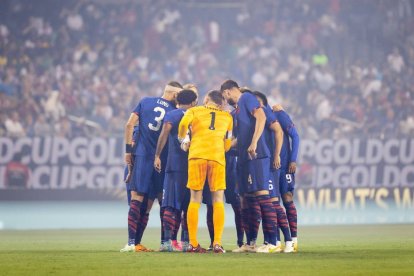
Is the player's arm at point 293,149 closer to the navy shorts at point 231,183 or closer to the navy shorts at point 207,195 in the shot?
the navy shorts at point 231,183

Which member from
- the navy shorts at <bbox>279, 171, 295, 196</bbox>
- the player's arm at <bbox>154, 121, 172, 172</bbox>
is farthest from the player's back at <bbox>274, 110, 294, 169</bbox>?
the player's arm at <bbox>154, 121, 172, 172</bbox>

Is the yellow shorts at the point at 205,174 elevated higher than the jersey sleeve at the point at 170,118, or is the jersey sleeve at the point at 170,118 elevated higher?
the jersey sleeve at the point at 170,118

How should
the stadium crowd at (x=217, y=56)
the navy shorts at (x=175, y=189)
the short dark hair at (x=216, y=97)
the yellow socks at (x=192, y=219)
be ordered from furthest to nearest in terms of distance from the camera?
the stadium crowd at (x=217, y=56), the navy shorts at (x=175, y=189), the short dark hair at (x=216, y=97), the yellow socks at (x=192, y=219)

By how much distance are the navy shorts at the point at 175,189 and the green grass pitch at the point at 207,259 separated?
780mm

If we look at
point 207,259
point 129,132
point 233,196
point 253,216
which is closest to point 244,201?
point 233,196

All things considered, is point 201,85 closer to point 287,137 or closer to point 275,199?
point 287,137

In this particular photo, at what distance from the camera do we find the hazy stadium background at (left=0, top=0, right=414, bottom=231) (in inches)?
1033

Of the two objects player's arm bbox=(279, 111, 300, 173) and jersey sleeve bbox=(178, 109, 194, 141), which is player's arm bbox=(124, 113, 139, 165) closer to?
jersey sleeve bbox=(178, 109, 194, 141)

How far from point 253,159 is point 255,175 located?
0.74 ft

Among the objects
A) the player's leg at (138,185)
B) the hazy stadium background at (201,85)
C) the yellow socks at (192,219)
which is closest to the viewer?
the yellow socks at (192,219)

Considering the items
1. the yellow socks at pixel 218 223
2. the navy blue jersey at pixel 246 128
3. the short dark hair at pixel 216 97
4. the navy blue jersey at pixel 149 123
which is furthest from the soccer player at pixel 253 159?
the navy blue jersey at pixel 149 123

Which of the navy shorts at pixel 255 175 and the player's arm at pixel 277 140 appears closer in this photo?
the navy shorts at pixel 255 175

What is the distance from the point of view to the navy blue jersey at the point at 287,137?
48.5ft

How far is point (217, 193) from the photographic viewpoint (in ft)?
45.0
